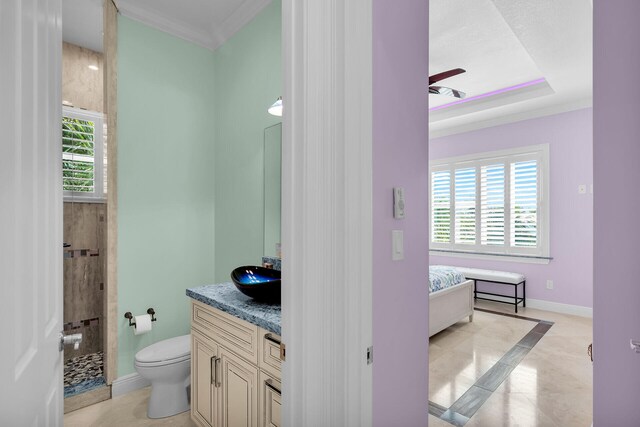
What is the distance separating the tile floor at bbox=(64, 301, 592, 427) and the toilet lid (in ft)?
1.31

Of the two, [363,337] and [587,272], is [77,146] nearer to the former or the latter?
[363,337]

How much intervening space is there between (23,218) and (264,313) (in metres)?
0.96

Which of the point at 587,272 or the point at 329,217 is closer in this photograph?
the point at 329,217

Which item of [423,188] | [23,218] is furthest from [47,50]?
[423,188]

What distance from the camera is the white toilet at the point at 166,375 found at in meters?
2.02

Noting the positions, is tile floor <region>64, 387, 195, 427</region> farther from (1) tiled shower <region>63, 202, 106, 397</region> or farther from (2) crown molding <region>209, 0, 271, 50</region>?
(2) crown molding <region>209, 0, 271, 50</region>

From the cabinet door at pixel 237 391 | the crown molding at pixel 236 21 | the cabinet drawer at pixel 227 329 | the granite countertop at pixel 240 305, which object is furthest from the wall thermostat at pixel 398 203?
the crown molding at pixel 236 21

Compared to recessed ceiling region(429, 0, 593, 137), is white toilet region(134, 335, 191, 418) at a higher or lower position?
lower

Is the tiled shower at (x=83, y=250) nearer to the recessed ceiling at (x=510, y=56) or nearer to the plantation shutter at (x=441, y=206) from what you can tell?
the recessed ceiling at (x=510, y=56)

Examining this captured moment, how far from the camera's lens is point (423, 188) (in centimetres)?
141

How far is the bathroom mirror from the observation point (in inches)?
93.7
